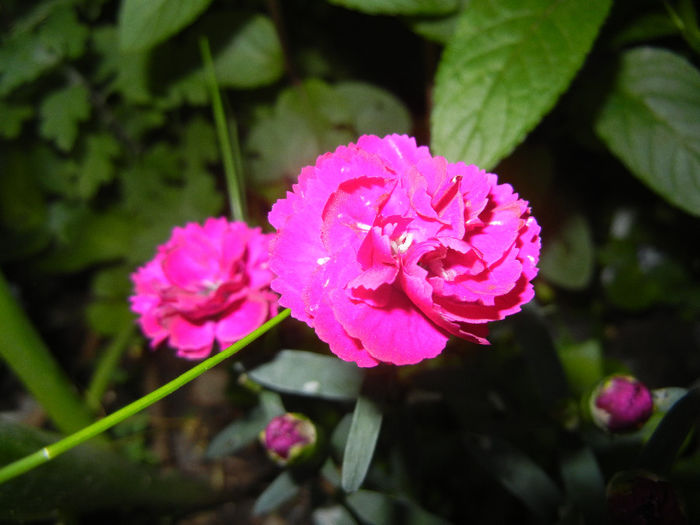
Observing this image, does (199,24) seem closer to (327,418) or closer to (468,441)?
(327,418)

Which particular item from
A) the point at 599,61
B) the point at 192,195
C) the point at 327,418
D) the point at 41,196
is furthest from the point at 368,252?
the point at 41,196

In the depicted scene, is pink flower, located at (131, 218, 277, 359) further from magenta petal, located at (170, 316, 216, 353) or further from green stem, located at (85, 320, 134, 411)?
green stem, located at (85, 320, 134, 411)

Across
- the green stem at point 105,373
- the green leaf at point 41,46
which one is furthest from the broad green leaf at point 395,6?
the green stem at point 105,373

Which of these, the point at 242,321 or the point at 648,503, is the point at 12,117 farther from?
the point at 648,503

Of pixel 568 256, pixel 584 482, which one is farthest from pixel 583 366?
pixel 584 482

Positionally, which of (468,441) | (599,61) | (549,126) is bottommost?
(468,441)

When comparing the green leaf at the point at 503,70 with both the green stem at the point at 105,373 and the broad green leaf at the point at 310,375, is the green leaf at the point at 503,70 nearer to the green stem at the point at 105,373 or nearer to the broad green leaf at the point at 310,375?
the broad green leaf at the point at 310,375

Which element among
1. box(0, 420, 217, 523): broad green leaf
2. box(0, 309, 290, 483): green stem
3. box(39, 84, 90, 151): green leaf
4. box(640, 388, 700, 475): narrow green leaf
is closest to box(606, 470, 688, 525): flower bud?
box(640, 388, 700, 475): narrow green leaf
